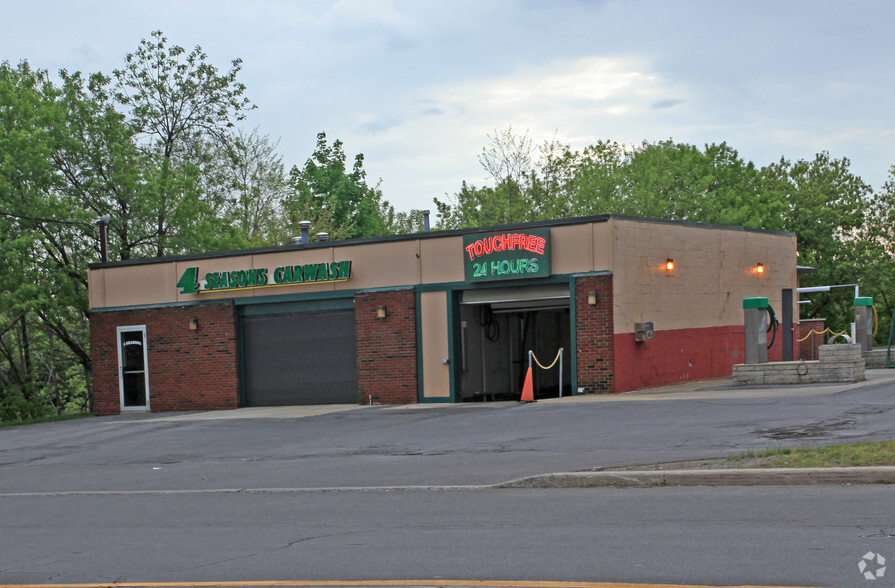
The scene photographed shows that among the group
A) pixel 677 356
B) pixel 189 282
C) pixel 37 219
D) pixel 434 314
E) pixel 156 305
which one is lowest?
pixel 677 356

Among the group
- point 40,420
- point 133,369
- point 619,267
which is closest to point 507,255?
point 619,267

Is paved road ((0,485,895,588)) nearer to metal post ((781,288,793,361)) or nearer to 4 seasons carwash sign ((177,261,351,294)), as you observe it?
4 seasons carwash sign ((177,261,351,294))

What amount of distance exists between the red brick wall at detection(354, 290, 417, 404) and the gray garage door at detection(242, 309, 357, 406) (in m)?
0.58

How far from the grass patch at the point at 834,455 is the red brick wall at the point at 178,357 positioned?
1804 cm

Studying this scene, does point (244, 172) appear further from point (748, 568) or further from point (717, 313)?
point (748, 568)

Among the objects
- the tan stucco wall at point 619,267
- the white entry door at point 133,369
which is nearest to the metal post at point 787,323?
the tan stucco wall at point 619,267

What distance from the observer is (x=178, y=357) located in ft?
90.6

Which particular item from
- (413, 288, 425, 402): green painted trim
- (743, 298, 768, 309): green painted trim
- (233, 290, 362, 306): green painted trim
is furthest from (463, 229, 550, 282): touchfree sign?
(743, 298, 768, 309): green painted trim

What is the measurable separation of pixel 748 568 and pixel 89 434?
60.4 ft

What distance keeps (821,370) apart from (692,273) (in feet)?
15.6

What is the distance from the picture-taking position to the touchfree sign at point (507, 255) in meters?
22.8

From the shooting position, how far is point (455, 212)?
64.0m

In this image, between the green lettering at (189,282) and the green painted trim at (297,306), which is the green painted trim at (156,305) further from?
the green painted trim at (297,306)

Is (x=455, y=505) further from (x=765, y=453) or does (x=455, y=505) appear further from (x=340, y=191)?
(x=340, y=191)
